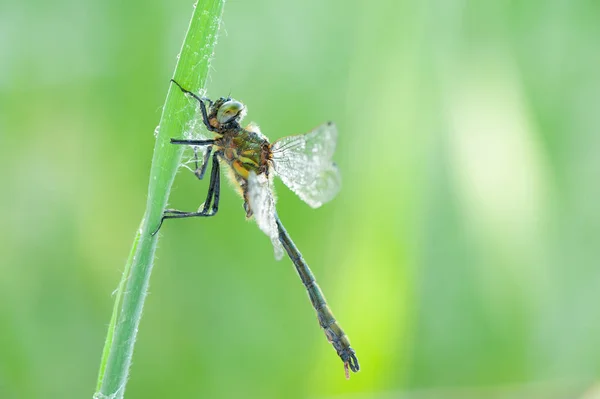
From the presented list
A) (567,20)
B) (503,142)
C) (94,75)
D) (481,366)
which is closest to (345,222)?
(503,142)

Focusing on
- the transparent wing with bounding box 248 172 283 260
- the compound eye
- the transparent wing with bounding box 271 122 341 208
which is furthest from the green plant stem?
the transparent wing with bounding box 271 122 341 208

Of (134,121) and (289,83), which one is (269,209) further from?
(289,83)

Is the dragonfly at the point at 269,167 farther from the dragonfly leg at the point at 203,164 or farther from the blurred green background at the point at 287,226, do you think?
the blurred green background at the point at 287,226

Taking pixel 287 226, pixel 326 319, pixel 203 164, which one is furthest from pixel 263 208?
pixel 287 226

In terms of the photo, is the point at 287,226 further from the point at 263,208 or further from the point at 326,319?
the point at 263,208

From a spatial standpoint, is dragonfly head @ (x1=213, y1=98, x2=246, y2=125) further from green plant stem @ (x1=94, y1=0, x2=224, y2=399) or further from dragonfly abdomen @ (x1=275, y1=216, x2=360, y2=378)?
green plant stem @ (x1=94, y1=0, x2=224, y2=399)

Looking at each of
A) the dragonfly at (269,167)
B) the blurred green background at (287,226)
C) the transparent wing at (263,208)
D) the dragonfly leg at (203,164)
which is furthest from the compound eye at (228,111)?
the blurred green background at (287,226)

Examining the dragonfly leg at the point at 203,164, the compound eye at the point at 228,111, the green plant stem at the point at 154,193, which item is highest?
the compound eye at the point at 228,111
